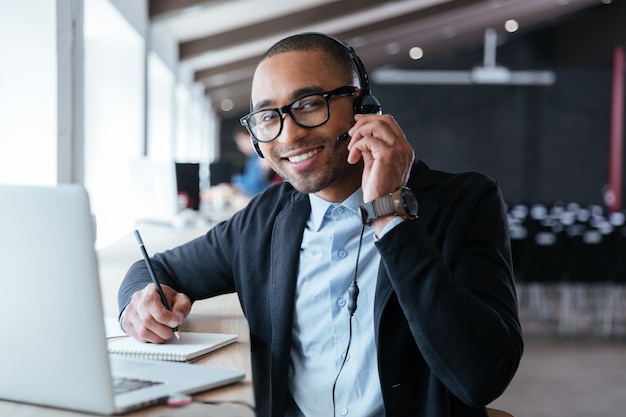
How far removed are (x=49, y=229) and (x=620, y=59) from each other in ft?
44.6

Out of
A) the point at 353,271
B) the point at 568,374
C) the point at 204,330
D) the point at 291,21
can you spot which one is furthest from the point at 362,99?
the point at 291,21

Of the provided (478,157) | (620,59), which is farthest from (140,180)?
(478,157)

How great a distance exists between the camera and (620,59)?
1296cm

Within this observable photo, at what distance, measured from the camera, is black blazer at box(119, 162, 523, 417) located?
3.88 feet

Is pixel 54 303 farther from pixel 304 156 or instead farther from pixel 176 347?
pixel 304 156

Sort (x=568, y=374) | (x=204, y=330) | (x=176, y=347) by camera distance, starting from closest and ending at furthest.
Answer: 1. (x=176, y=347)
2. (x=204, y=330)
3. (x=568, y=374)

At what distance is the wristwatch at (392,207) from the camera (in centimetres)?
124

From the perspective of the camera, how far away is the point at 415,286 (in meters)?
1.18

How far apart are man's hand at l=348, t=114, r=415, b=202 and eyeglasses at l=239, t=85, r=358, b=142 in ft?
0.36

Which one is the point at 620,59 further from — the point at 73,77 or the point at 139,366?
the point at 139,366

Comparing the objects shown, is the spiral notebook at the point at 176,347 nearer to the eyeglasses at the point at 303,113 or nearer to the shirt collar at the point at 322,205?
the shirt collar at the point at 322,205

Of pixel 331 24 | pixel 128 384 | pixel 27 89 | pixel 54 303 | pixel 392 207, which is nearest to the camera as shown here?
pixel 54 303

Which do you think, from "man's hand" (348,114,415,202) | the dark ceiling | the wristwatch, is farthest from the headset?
the dark ceiling

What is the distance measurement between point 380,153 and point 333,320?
0.35m
